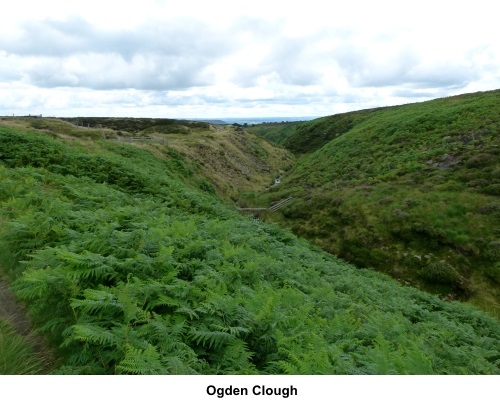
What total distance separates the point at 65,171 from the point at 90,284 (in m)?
14.6

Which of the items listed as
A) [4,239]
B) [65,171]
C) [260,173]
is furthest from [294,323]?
[260,173]

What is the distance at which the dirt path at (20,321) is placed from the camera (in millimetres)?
5025

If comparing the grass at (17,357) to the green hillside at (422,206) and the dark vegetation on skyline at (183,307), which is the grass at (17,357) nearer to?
the dark vegetation on skyline at (183,307)

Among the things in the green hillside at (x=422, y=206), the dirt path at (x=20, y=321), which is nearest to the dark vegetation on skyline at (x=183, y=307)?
the dirt path at (x=20, y=321)

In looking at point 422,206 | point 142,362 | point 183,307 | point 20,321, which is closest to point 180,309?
point 183,307

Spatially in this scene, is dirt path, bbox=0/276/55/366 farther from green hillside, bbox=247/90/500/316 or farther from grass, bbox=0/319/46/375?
green hillside, bbox=247/90/500/316

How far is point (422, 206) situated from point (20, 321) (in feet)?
98.3

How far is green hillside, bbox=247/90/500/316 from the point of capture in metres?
23.5

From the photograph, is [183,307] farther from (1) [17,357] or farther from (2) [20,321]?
(2) [20,321]

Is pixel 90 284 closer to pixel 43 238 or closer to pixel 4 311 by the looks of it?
pixel 4 311

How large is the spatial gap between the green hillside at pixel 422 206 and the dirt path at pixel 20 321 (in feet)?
70.0

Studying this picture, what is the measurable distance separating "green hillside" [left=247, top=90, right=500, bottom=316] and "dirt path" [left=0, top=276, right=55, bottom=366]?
70.0ft

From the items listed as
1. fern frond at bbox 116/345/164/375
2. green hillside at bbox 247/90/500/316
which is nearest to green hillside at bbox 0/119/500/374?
fern frond at bbox 116/345/164/375

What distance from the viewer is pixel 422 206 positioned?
29.7 m
